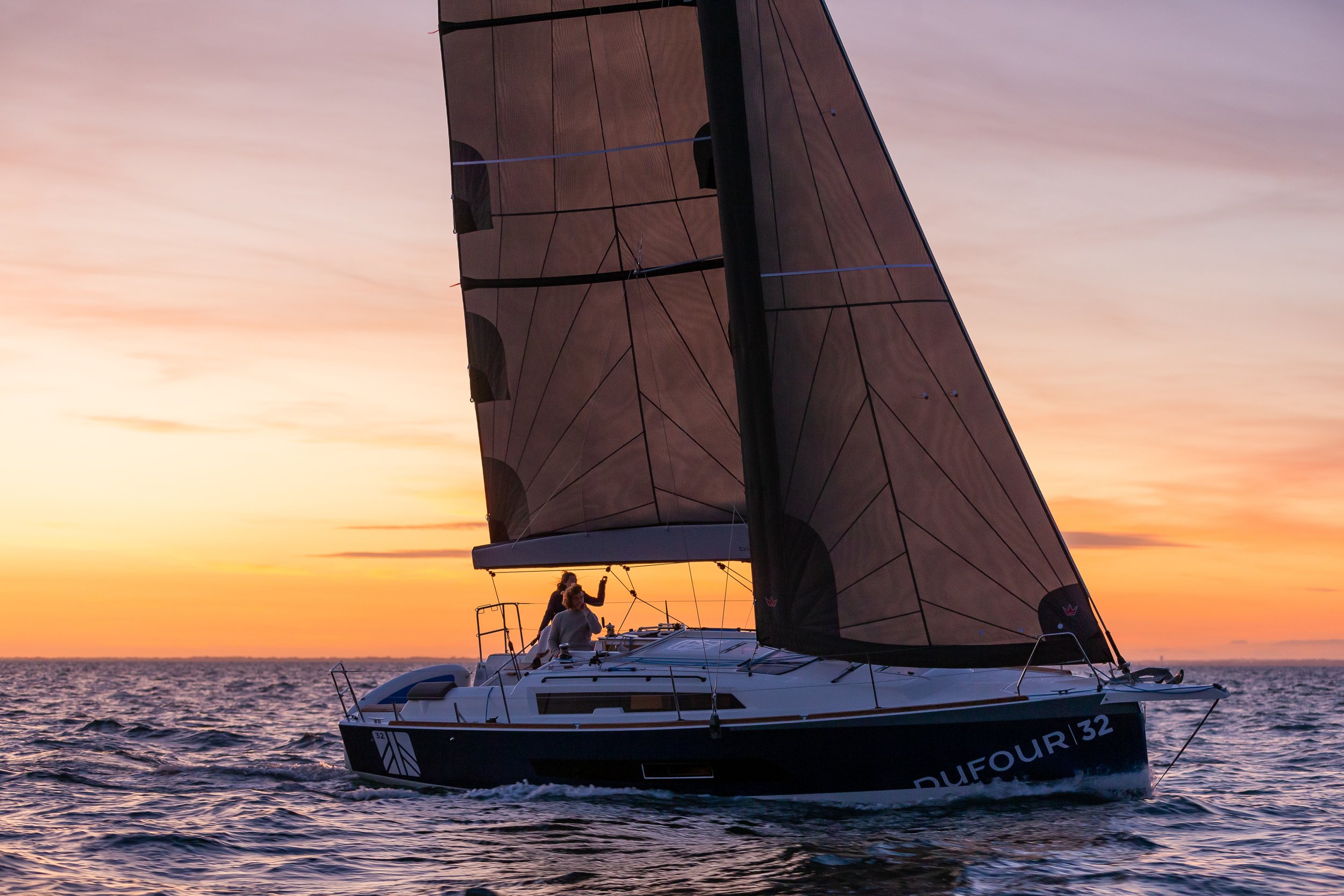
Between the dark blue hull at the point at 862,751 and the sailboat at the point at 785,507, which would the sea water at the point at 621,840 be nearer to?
the dark blue hull at the point at 862,751

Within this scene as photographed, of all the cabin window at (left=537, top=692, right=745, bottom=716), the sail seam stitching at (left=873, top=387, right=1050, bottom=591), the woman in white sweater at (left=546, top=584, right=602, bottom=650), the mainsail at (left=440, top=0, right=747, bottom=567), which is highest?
the mainsail at (left=440, top=0, right=747, bottom=567)

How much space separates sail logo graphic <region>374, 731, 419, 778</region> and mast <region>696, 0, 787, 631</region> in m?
4.19

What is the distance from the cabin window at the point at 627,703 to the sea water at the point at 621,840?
82cm

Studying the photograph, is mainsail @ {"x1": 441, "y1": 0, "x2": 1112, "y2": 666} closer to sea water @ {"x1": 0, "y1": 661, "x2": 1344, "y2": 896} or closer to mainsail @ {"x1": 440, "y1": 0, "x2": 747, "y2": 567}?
mainsail @ {"x1": 440, "y1": 0, "x2": 747, "y2": 567}

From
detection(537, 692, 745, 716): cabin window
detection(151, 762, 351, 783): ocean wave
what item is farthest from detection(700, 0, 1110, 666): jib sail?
detection(151, 762, 351, 783): ocean wave

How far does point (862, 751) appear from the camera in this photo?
467 inches

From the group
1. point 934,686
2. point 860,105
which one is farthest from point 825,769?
point 860,105

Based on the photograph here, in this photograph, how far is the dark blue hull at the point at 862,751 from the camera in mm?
11625

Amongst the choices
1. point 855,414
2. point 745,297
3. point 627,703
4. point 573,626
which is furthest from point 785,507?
point 573,626

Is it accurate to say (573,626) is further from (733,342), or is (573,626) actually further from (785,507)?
(733,342)

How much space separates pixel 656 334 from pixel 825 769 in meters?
6.19

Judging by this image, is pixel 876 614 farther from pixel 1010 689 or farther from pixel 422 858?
pixel 422 858

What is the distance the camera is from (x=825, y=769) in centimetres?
1194

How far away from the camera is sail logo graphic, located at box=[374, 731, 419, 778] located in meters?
14.1
